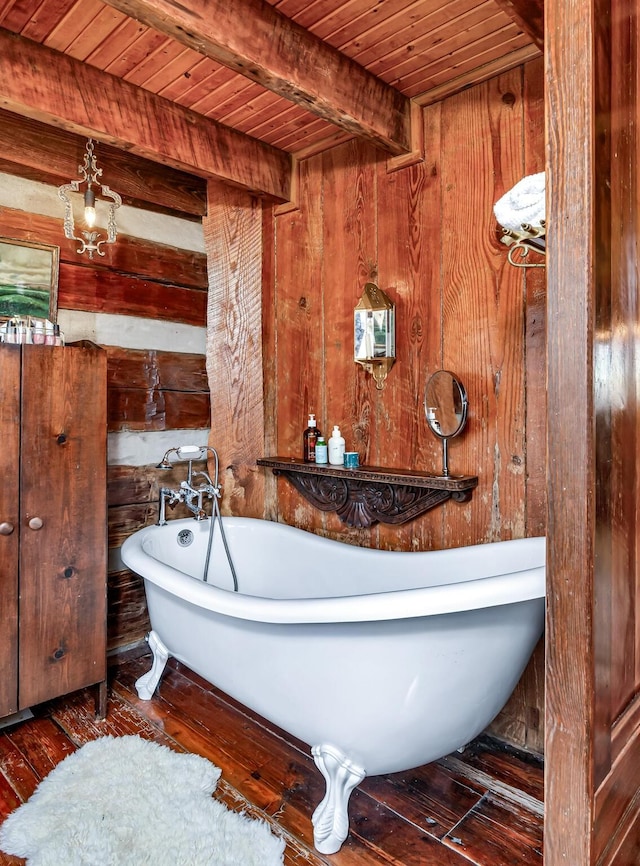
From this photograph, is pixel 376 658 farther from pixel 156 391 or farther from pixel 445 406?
pixel 156 391

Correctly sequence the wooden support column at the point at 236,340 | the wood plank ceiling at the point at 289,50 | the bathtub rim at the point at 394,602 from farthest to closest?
the wooden support column at the point at 236,340 → the wood plank ceiling at the point at 289,50 → the bathtub rim at the point at 394,602

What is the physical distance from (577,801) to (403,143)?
6.79 feet

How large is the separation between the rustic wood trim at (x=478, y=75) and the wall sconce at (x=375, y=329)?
705mm

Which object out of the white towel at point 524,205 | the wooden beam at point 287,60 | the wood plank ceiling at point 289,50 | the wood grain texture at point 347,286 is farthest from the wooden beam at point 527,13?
the wood grain texture at point 347,286

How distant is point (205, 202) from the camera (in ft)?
8.91

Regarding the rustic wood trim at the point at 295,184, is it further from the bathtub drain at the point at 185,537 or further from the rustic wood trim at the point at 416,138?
the bathtub drain at the point at 185,537

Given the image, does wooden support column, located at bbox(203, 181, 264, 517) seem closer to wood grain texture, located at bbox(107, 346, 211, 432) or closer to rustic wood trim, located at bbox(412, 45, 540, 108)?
wood grain texture, located at bbox(107, 346, 211, 432)

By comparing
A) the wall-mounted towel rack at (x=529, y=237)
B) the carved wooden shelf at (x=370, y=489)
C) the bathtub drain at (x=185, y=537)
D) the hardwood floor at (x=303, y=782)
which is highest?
the wall-mounted towel rack at (x=529, y=237)

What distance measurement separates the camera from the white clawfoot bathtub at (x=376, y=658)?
4.05 feet

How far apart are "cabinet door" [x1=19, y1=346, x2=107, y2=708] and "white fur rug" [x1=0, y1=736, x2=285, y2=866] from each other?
34cm

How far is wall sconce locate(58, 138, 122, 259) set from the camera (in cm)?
213

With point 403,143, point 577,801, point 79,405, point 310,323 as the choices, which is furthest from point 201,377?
point 577,801

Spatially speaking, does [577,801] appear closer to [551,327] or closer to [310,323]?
[551,327]

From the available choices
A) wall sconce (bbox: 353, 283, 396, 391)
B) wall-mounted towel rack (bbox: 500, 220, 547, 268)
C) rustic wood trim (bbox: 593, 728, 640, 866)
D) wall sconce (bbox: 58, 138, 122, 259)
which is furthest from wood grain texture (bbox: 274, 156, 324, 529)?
rustic wood trim (bbox: 593, 728, 640, 866)
